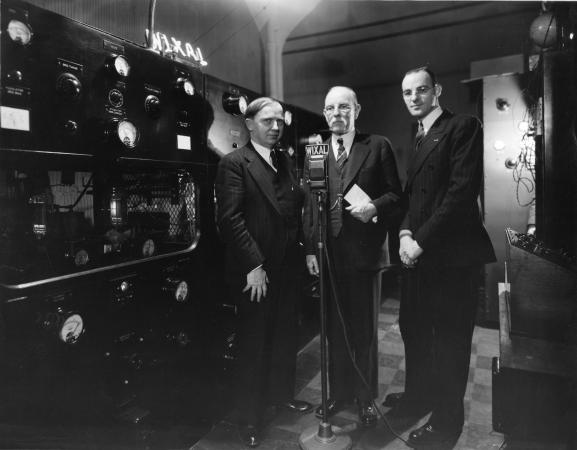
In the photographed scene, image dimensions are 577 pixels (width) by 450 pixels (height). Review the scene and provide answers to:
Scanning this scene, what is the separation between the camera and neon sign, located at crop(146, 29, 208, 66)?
134 inches

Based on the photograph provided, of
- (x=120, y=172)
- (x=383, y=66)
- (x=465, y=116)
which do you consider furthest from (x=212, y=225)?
(x=383, y=66)

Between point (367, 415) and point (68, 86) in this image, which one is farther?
point (367, 415)

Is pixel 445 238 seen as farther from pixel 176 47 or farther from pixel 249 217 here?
pixel 176 47

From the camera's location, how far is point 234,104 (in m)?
2.67

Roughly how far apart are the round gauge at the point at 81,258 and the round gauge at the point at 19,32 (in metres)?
0.87

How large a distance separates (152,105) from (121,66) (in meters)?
0.24

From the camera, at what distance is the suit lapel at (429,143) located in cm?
214

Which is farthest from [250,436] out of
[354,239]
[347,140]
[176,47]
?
[176,47]

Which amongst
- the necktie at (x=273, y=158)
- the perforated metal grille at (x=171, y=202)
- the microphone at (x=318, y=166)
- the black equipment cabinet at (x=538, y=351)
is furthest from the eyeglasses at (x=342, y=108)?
the black equipment cabinet at (x=538, y=351)

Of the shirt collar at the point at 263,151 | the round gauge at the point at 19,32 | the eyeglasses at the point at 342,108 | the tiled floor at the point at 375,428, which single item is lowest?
the tiled floor at the point at 375,428

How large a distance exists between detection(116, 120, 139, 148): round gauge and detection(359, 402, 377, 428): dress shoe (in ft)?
6.46

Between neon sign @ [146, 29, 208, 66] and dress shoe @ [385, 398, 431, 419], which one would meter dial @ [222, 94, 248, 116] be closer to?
neon sign @ [146, 29, 208, 66]

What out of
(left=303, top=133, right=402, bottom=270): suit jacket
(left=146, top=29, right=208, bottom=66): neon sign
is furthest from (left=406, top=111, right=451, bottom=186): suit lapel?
(left=146, top=29, right=208, bottom=66): neon sign

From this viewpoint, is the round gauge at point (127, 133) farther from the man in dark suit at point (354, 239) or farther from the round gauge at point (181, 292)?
the man in dark suit at point (354, 239)
